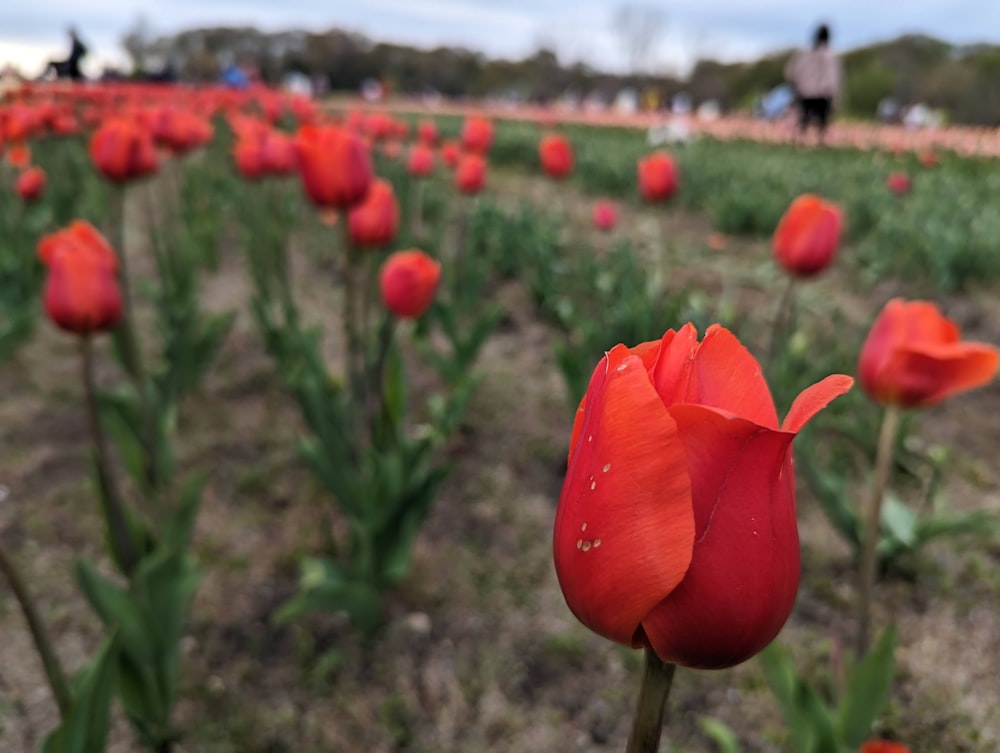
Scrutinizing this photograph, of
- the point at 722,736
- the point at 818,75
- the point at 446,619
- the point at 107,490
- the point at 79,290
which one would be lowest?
the point at 446,619

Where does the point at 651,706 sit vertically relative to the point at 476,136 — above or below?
below

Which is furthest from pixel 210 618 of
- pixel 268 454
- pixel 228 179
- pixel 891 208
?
pixel 891 208

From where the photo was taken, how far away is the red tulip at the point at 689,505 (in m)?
0.50

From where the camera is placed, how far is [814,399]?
20.0 inches

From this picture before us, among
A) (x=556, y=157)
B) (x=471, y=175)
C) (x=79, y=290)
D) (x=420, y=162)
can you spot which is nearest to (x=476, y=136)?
(x=420, y=162)

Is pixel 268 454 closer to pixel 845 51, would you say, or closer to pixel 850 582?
pixel 850 582

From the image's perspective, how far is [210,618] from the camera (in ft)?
6.74

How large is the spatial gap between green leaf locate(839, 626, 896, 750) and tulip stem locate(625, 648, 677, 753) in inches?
36.0

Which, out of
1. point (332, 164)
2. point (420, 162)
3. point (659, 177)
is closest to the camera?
point (332, 164)

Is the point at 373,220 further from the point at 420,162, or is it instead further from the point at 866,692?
the point at 420,162

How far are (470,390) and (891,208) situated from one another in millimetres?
4617

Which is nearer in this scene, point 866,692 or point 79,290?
point 866,692

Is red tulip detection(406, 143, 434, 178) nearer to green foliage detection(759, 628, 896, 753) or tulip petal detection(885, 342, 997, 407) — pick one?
tulip petal detection(885, 342, 997, 407)

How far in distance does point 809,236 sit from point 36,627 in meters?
1.97
